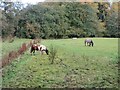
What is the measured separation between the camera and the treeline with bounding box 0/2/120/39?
2.76 metres

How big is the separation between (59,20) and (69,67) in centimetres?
56

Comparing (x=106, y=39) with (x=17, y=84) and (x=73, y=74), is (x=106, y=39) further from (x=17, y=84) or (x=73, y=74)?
(x=17, y=84)

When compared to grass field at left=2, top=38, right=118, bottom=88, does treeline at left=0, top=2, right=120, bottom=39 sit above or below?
above

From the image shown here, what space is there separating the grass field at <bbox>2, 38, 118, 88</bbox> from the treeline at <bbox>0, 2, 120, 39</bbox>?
11cm

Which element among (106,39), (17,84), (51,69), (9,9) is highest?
(9,9)

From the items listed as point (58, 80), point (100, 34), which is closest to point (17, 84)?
point (58, 80)

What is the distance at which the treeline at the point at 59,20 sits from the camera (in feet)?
9.04

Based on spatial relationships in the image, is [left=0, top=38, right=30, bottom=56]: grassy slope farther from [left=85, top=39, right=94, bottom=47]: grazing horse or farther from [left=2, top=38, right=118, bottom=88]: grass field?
[left=85, top=39, right=94, bottom=47]: grazing horse

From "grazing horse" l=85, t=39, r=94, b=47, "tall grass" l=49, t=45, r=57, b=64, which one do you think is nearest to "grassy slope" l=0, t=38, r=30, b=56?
"tall grass" l=49, t=45, r=57, b=64

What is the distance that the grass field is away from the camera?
2713 millimetres

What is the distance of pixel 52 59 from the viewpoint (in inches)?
109

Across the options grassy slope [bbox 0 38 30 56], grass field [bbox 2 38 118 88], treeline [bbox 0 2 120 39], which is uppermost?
treeline [bbox 0 2 120 39]

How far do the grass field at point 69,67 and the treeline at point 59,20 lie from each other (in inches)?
4.2

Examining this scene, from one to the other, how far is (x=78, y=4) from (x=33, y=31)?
0.62 m
